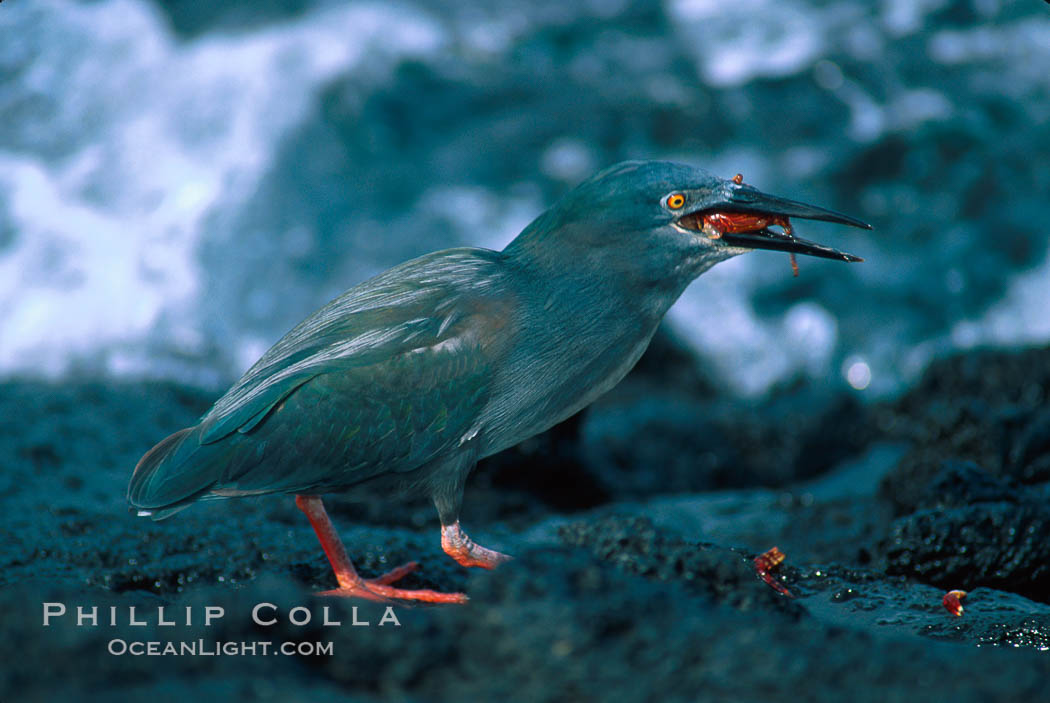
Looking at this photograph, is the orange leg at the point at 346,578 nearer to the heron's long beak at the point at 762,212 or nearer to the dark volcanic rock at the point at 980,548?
the heron's long beak at the point at 762,212

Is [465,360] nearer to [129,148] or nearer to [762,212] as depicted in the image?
[762,212]

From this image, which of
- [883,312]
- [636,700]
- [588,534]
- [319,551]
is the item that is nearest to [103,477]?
[319,551]

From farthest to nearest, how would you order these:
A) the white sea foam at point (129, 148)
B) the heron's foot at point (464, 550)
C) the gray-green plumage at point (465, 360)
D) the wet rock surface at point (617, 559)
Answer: the white sea foam at point (129, 148) < the heron's foot at point (464, 550) < the gray-green plumage at point (465, 360) < the wet rock surface at point (617, 559)

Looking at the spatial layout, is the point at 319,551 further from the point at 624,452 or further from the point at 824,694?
the point at 624,452

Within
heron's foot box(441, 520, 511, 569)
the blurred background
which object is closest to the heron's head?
heron's foot box(441, 520, 511, 569)

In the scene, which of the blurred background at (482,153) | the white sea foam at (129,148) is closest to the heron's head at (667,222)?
the blurred background at (482,153)

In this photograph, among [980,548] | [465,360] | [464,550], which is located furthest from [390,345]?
[980,548]
